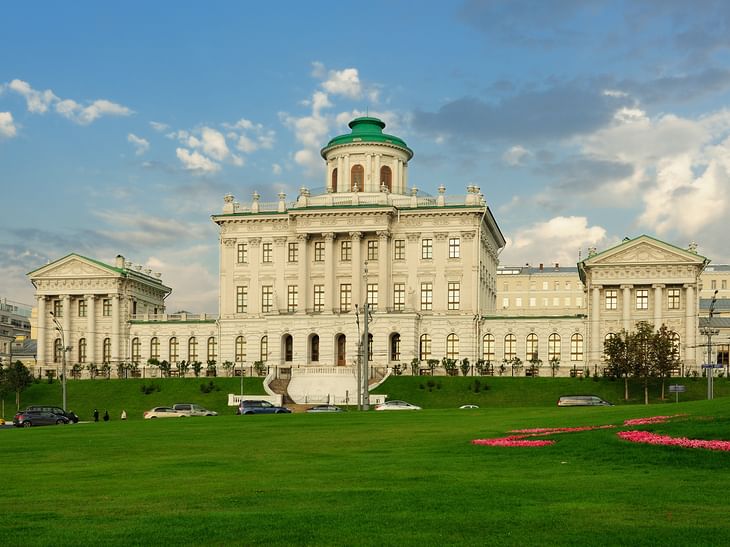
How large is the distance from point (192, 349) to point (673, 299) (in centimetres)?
5225

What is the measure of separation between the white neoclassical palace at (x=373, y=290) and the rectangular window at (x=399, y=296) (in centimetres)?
15

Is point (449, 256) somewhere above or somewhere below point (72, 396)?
above

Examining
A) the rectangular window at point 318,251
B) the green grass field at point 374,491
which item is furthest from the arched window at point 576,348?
the green grass field at point 374,491

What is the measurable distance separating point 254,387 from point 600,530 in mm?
79662

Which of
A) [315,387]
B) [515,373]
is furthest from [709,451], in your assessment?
[515,373]

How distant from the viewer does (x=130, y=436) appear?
142 feet

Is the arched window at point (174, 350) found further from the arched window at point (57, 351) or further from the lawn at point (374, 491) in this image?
the lawn at point (374, 491)

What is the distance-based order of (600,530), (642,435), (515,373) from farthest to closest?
1. (515,373)
2. (642,435)
3. (600,530)

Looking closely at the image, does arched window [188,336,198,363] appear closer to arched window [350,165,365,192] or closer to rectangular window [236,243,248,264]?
rectangular window [236,243,248,264]

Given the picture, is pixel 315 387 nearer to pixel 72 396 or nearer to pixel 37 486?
pixel 72 396

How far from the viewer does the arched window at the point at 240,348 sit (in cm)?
10800

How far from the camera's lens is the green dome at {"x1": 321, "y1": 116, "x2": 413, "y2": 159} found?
10906cm

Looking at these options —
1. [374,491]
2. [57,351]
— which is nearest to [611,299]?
[57,351]

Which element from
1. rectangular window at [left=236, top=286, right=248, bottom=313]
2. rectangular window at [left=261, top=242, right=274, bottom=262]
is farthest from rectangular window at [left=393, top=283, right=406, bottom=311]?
rectangular window at [left=236, top=286, right=248, bottom=313]
